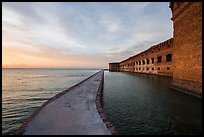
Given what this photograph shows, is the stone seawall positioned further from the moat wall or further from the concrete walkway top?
the moat wall

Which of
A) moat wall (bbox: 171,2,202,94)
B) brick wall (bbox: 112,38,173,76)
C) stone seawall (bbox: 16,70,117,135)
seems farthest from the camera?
brick wall (bbox: 112,38,173,76)

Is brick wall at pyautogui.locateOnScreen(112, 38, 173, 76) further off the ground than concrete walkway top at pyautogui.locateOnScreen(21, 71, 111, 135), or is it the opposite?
brick wall at pyautogui.locateOnScreen(112, 38, 173, 76)

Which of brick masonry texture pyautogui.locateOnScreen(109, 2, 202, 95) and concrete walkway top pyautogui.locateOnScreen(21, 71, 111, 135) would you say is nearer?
concrete walkway top pyautogui.locateOnScreen(21, 71, 111, 135)

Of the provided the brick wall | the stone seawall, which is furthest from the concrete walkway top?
the brick wall

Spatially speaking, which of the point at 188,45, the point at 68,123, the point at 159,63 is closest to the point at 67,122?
the point at 68,123

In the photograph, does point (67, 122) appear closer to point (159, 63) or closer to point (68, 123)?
point (68, 123)

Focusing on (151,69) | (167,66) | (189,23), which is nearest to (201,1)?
(189,23)

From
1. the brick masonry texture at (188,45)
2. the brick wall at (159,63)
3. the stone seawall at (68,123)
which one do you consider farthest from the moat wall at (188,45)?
the brick wall at (159,63)

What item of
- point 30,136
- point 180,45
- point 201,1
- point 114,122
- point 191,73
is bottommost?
point 114,122

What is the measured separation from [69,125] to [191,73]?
9.51 meters

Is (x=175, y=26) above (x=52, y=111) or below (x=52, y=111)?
above

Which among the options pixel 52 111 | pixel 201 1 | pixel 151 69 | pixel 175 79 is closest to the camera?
pixel 52 111

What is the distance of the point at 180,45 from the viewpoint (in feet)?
42.0

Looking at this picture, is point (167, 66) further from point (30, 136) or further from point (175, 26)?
point (30, 136)
